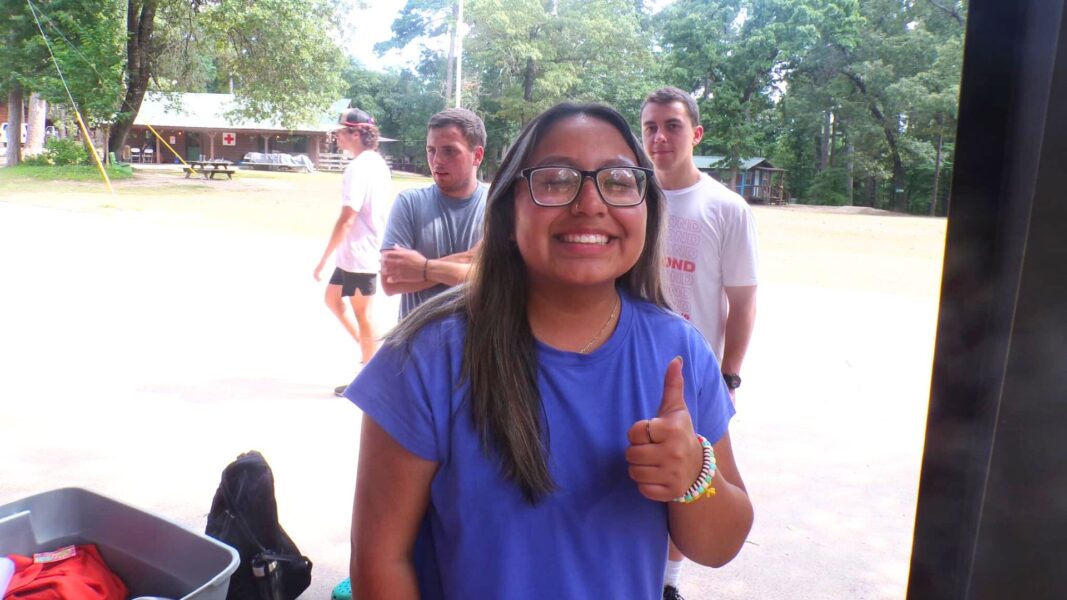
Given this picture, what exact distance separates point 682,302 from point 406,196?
122cm

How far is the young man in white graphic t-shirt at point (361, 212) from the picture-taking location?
18.0 ft

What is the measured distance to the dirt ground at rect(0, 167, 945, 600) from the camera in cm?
378

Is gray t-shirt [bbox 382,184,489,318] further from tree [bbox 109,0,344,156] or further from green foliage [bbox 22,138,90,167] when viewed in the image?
green foliage [bbox 22,138,90,167]

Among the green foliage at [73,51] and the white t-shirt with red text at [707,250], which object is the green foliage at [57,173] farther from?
the white t-shirt with red text at [707,250]

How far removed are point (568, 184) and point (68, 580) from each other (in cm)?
177

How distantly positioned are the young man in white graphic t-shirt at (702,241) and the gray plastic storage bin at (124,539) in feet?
6.07

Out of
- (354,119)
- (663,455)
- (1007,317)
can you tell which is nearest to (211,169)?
(354,119)

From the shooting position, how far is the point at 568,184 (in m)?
1.45

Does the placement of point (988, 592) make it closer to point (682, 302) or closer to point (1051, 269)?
point (1051, 269)

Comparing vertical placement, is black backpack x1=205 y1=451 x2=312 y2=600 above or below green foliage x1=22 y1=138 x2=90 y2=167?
below

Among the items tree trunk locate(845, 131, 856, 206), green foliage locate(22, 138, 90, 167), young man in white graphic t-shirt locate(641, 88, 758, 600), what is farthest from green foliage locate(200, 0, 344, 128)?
young man in white graphic t-shirt locate(641, 88, 758, 600)

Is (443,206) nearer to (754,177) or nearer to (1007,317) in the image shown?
(1007,317)

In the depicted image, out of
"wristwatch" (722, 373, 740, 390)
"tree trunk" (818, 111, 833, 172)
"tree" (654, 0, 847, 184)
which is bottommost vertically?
"wristwatch" (722, 373, 740, 390)

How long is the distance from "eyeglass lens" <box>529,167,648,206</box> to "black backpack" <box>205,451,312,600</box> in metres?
1.83
